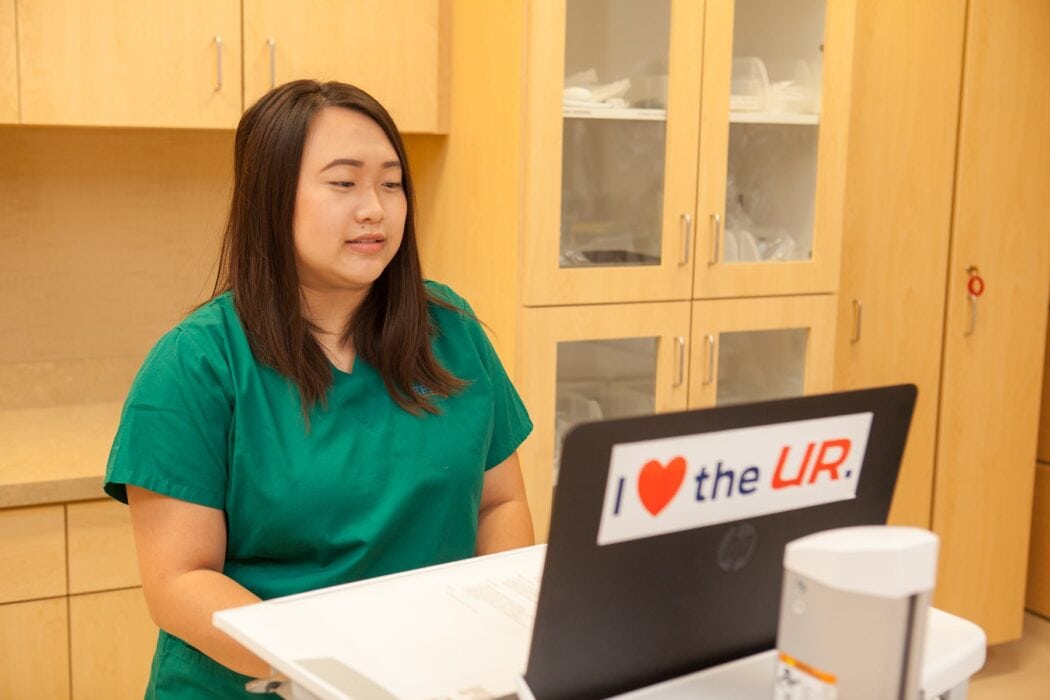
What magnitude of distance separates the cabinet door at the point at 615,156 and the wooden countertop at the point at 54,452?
960mm

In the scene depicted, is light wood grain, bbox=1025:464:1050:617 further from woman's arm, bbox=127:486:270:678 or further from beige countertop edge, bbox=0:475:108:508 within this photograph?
woman's arm, bbox=127:486:270:678

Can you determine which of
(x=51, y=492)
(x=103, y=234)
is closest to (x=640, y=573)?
(x=51, y=492)

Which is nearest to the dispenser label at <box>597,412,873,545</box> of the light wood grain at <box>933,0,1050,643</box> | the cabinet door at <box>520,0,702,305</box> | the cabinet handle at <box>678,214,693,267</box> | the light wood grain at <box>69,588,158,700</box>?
Answer: the cabinet door at <box>520,0,702,305</box>

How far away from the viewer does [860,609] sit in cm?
88

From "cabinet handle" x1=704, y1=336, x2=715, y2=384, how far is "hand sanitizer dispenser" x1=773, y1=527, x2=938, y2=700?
191 centimetres

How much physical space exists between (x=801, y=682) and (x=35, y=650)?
193cm

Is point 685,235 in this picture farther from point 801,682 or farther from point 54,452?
point 801,682

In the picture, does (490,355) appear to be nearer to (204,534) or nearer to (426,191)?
(204,534)

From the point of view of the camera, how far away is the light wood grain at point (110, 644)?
8.08ft

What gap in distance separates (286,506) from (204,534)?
0.33ft

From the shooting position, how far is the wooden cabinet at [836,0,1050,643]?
3.11m

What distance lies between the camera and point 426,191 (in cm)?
299

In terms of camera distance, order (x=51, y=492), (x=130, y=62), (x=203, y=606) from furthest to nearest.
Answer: (x=130, y=62), (x=51, y=492), (x=203, y=606)

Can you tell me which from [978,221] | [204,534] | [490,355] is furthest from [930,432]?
[204,534]
